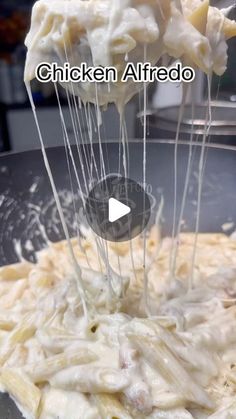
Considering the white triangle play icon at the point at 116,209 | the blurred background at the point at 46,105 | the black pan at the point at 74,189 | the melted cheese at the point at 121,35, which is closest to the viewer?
the melted cheese at the point at 121,35

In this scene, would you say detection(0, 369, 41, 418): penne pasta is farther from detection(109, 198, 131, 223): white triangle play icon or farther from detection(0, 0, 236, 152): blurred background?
detection(0, 0, 236, 152): blurred background

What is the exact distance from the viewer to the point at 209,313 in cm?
78

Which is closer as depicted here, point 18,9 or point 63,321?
point 63,321

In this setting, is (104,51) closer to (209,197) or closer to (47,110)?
(209,197)

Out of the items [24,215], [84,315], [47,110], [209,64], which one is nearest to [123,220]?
[84,315]

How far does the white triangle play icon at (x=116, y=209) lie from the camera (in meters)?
0.74

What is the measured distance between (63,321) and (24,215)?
417mm

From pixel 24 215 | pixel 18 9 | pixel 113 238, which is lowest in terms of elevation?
pixel 24 215

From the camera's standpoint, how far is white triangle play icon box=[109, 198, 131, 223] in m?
0.74

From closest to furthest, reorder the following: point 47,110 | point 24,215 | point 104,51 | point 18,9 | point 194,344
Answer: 1. point 104,51
2. point 194,344
3. point 24,215
4. point 47,110
5. point 18,9
